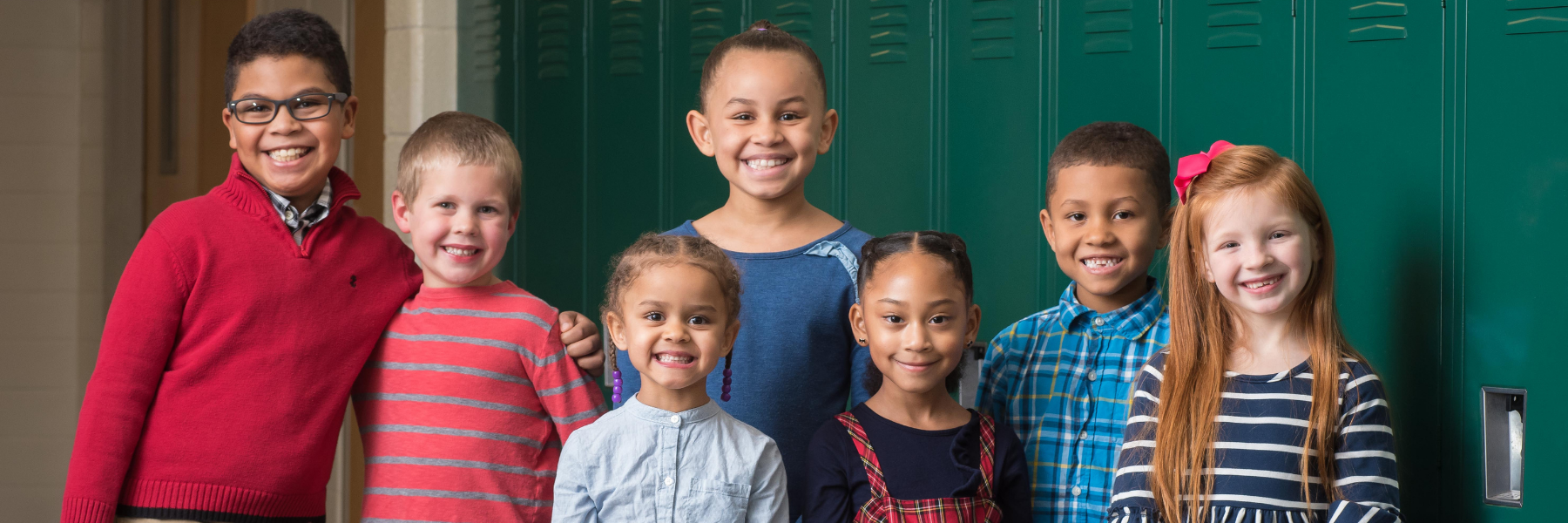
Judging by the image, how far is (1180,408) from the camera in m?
1.92

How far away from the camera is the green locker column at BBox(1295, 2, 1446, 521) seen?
222cm

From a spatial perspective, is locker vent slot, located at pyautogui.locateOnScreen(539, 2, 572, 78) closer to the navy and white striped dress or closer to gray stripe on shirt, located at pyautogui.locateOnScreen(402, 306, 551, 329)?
gray stripe on shirt, located at pyautogui.locateOnScreen(402, 306, 551, 329)

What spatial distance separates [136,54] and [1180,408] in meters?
3.36

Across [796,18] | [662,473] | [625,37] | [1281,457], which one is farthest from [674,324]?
[625,37]

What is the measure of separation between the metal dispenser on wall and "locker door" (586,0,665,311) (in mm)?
1987

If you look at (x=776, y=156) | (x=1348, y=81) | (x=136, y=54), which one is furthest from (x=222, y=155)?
(x=1348, y=81)

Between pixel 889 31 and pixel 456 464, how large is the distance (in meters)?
1.53

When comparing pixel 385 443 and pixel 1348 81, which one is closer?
pixel 385 443

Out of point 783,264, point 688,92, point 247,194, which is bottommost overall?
point 783,264

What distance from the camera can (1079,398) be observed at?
82.0 inches

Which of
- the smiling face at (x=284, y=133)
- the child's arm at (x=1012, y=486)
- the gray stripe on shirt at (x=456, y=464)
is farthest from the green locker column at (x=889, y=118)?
the smiling face at (x=284, y=133)

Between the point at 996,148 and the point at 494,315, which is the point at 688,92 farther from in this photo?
the point at 494,315

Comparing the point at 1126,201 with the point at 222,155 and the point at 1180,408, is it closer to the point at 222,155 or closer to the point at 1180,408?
the point at 1180,408

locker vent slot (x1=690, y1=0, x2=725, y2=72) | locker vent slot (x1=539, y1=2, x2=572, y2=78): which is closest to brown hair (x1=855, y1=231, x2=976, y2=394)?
locker vent slot (x1=690, y1=0, x2=725, y2=72)
